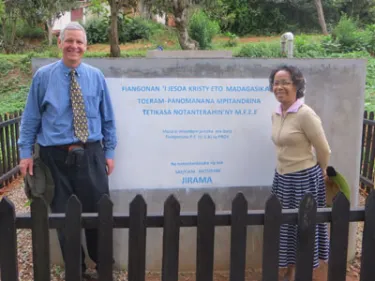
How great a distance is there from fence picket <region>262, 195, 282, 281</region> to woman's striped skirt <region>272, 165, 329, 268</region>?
1.85ft

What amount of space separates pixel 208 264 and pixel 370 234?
3.09 ft

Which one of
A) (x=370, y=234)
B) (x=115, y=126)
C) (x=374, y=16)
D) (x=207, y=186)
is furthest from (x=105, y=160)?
(x=374, y=16)

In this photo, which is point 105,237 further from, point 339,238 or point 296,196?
point 296,196

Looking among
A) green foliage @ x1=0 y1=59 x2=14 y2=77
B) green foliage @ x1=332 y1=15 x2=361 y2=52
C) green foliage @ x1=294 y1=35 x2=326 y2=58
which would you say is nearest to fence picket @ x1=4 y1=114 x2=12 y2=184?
green foliage @ x1=0 y1=59 x2=14 y2=77

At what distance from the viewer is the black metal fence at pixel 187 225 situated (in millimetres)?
2410

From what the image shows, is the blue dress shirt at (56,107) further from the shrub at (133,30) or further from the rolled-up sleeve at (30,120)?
the shrub at (133,30)

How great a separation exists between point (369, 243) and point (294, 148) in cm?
84

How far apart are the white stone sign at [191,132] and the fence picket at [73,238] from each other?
1.11 metres

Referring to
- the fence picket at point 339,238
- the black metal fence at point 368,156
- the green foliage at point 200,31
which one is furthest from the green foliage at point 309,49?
the fence picket at point 339,238

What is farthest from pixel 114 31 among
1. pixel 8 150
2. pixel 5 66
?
pixel 8 150

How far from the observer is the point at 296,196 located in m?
3.22

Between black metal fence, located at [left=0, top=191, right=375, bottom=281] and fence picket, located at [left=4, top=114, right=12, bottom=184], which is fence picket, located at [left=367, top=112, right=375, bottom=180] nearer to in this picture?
black metal fence, located at [left=0, top=191, right=375, bottom=281]

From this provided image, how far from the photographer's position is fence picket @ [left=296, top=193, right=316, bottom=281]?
2.50 m

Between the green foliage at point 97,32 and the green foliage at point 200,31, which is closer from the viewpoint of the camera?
the green foliage at point 200,31
